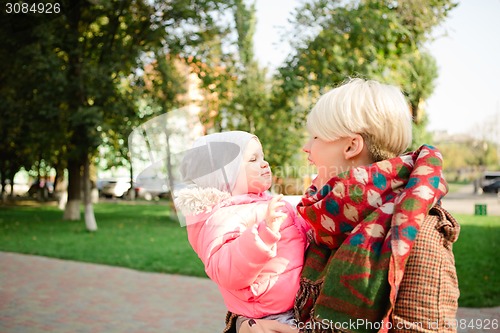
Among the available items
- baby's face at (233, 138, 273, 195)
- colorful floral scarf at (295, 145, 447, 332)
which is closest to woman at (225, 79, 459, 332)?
colorful floral scarf at (295, 145, 447, 332)

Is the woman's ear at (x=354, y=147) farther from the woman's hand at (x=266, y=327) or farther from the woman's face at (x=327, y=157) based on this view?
the woman's hand at (x=266, y=327)

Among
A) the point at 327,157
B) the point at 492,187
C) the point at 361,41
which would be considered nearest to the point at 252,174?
the point at 327,157

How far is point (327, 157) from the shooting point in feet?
5.25

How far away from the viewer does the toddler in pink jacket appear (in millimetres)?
1536

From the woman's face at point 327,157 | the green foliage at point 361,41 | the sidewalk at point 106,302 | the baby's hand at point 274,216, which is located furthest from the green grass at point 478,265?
the baby's hand at point 274,216

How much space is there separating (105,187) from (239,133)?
154 ft

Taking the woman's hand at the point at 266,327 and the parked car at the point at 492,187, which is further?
the parked car at the point at 492,187

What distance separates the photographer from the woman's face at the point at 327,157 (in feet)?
5.15

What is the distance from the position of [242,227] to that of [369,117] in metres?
0.52

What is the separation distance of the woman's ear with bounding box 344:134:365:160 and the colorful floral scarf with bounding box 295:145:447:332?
119 mm

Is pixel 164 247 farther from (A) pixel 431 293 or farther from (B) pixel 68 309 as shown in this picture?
(A) pixel 431 293

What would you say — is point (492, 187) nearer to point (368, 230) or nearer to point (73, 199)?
point (73, 199)

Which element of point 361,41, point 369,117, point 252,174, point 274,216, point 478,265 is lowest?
point 478,265

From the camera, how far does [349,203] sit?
4.56 ft
